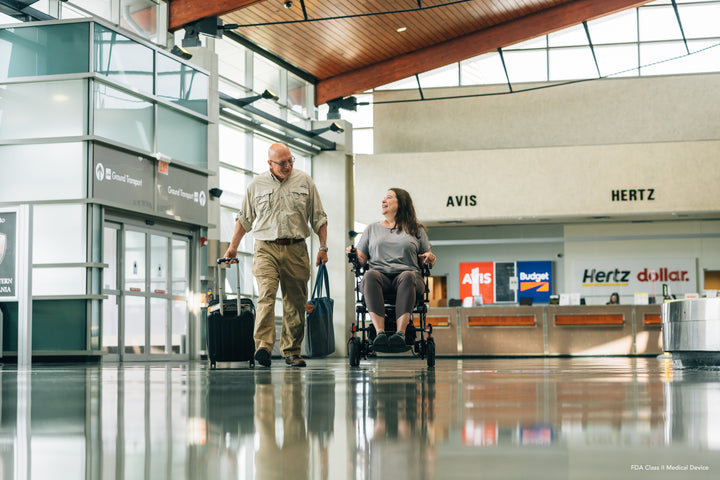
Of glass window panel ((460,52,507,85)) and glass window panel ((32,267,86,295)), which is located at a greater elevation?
glass window panel ((460,52,507,85))

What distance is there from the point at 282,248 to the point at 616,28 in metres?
16.6

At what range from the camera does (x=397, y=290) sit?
19.5 feet

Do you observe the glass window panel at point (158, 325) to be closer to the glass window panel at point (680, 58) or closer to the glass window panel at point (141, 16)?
the glass window panel at point (141, 16)

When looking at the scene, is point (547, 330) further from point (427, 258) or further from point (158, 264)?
point (427, 258)

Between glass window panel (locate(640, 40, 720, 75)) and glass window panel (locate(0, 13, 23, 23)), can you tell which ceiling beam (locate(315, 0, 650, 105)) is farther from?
glass window panel (locate(0, 13, 23, 23))

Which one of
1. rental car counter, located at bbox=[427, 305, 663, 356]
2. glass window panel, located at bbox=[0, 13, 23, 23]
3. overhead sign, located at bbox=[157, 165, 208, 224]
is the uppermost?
glass window panel, located at bbox=[0, 13, 23, 23]

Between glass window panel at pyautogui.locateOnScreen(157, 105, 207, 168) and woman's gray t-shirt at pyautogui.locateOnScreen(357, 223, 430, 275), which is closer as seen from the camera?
woman's gray t-shirt at pyautogui.locateOnScreen(357, 223, 430, 275)

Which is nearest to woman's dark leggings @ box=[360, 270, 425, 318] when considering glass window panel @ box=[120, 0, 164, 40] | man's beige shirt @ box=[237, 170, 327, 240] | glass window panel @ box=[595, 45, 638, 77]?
man's beige shirt @ box=[237, 170, 327, 240]

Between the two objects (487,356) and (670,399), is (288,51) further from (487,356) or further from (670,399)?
(670,399)

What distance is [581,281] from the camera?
2059cm

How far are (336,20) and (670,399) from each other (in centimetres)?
1528

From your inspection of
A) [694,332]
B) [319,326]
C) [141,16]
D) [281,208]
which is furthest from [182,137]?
[694,332]

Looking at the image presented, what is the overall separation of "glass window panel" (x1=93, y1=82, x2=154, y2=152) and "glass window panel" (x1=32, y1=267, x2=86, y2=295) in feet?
6.04

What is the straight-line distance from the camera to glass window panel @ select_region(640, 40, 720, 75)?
19969 millimetres
